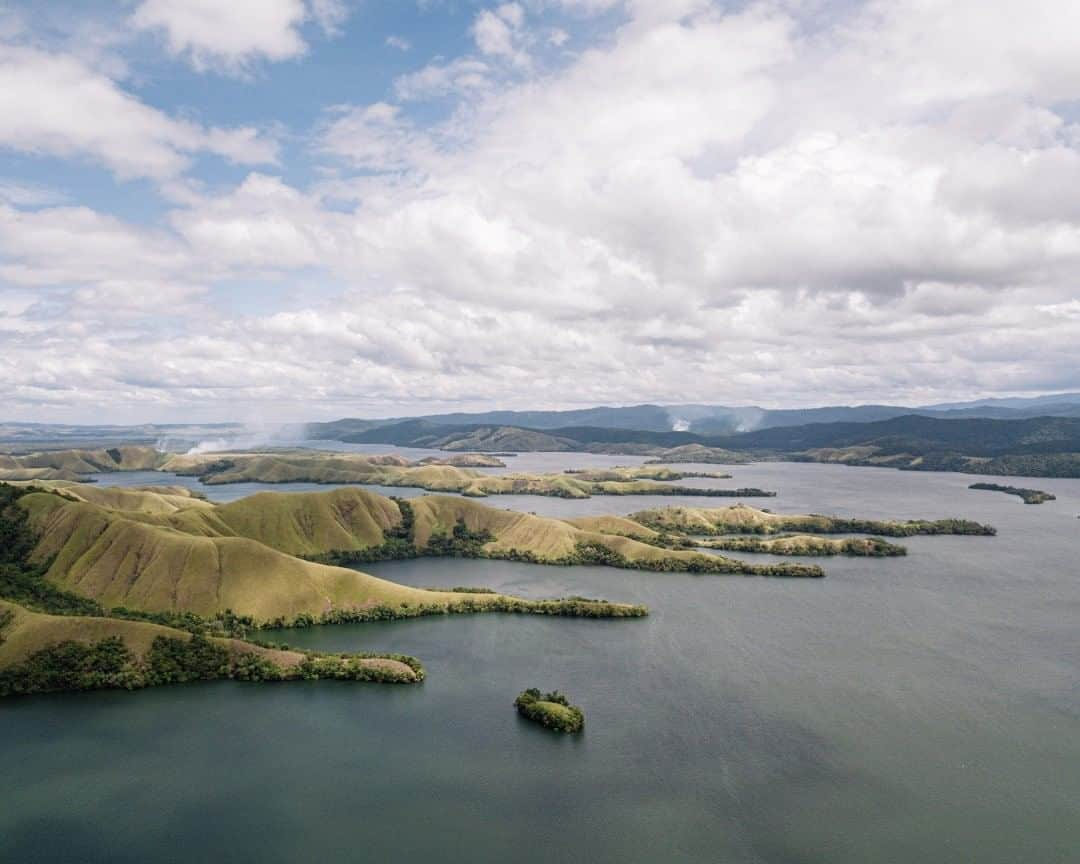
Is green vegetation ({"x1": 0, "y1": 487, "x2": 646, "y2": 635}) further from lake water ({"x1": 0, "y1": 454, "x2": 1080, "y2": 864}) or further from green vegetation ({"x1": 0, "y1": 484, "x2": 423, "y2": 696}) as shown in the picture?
green vegetation ({"x1": 0, "y1": 484, "x2": 423, "y2": 696})

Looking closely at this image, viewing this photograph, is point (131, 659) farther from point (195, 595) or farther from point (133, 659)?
point (195, 595)

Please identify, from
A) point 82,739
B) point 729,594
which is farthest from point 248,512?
point 729,594

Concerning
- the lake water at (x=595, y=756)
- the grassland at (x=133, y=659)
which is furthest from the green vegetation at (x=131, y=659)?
the lake water at (x=595, y=756)

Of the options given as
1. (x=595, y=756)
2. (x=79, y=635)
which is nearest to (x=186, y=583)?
(x=79, y=635)

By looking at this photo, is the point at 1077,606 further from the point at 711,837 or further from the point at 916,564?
the point at 711,837

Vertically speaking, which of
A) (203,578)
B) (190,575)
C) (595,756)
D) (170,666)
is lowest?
(595,756)

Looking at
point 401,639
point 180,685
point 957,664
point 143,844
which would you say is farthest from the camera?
point 401,639
